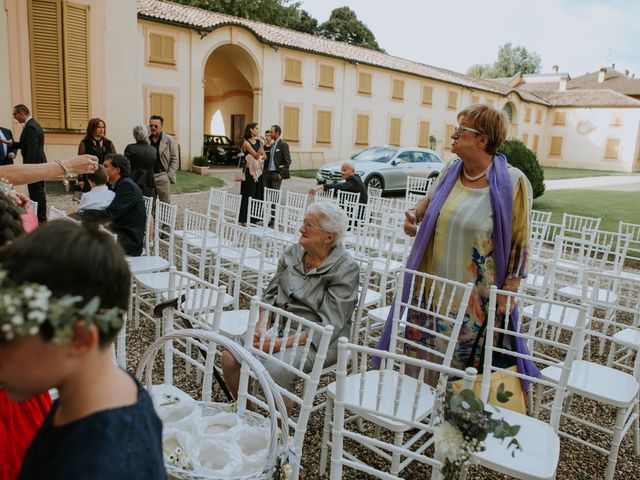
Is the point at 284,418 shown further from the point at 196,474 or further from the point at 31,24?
the point at 31,24

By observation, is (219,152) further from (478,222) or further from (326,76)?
(478,222)

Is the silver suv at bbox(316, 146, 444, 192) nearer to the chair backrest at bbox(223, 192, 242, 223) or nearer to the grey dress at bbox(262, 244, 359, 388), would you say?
the chair backrest at bbox(223, 192, 242, 223)

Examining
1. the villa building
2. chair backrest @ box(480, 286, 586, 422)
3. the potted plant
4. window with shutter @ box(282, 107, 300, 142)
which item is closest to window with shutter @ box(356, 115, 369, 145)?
the villa building

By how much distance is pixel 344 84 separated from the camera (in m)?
21.7

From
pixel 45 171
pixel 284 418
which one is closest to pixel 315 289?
pixel 284 418

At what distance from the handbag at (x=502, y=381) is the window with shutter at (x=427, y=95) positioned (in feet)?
79.4

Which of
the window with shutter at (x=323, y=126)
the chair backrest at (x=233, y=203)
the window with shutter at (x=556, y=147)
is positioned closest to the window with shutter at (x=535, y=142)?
the window with shutter at (x=556, y=147)

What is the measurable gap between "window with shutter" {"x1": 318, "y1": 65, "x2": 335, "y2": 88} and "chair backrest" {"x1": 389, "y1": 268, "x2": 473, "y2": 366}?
19.2 metres

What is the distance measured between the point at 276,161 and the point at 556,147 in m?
34.7

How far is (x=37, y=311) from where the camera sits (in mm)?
790

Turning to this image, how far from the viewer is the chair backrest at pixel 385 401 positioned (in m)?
1.79

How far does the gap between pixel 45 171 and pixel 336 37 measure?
40.2m

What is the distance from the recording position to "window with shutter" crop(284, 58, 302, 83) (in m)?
19.8

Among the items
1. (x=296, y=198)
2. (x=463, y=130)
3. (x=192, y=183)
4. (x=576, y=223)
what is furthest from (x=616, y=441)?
(x=192, y=183)
